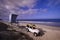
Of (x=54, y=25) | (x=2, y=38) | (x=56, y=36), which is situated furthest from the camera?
(x=54, y=25)

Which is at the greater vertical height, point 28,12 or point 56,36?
point 28,12

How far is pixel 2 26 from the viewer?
63.8 inches

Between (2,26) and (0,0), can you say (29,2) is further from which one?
(2,26)

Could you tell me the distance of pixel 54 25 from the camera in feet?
5.62

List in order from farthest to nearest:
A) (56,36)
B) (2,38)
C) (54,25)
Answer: (54,25) < (56,36) < (2,38)

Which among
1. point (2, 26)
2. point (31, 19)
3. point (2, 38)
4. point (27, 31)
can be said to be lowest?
point (2, 38)

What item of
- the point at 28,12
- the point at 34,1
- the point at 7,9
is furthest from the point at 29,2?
the point at 7,9

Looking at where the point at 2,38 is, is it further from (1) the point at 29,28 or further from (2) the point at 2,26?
(1) the point at 29,28

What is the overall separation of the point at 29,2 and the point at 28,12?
0.73 feet

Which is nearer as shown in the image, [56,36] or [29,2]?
[56,36]

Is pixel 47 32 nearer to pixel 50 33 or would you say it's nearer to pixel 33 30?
pixel 50 33

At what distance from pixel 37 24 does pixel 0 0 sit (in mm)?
926

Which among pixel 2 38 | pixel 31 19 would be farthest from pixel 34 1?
pixel 2 38

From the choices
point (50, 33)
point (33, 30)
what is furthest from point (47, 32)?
point (33, 30)
